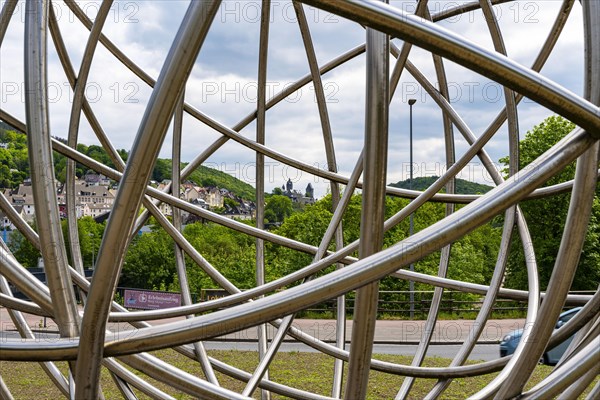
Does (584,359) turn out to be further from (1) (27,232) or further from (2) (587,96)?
(1) (27,232)

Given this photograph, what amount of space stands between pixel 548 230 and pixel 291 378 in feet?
53.2

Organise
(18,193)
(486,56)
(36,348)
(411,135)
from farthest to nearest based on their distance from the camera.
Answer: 1. (18,193)
2. (411,135)
3. (36,348)
4. (486,56)

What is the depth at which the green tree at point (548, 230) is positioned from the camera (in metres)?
23.5

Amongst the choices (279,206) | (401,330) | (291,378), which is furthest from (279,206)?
(291,378)

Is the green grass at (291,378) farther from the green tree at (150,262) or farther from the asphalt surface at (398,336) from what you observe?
the green tree at (150,262)

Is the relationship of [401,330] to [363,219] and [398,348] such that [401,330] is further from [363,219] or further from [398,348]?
[363,219]

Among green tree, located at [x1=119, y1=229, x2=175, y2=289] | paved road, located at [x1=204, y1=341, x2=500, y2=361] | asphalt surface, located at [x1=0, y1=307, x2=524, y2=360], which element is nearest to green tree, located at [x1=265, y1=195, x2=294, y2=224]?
green tree, located at [x1=119, y1=229, x2=175, y2=289]

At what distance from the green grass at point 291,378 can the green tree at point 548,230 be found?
39.2 ft

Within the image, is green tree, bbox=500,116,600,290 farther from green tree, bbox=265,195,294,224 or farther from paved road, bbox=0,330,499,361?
green tree, bbox=265,195,294,224

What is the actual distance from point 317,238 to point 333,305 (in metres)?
3.70

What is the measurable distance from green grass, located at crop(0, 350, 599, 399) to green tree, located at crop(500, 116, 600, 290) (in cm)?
1193

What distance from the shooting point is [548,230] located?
2384cm

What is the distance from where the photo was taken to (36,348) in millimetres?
2453

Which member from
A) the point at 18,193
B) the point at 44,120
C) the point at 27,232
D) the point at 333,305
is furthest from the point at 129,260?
the point at 18,193
